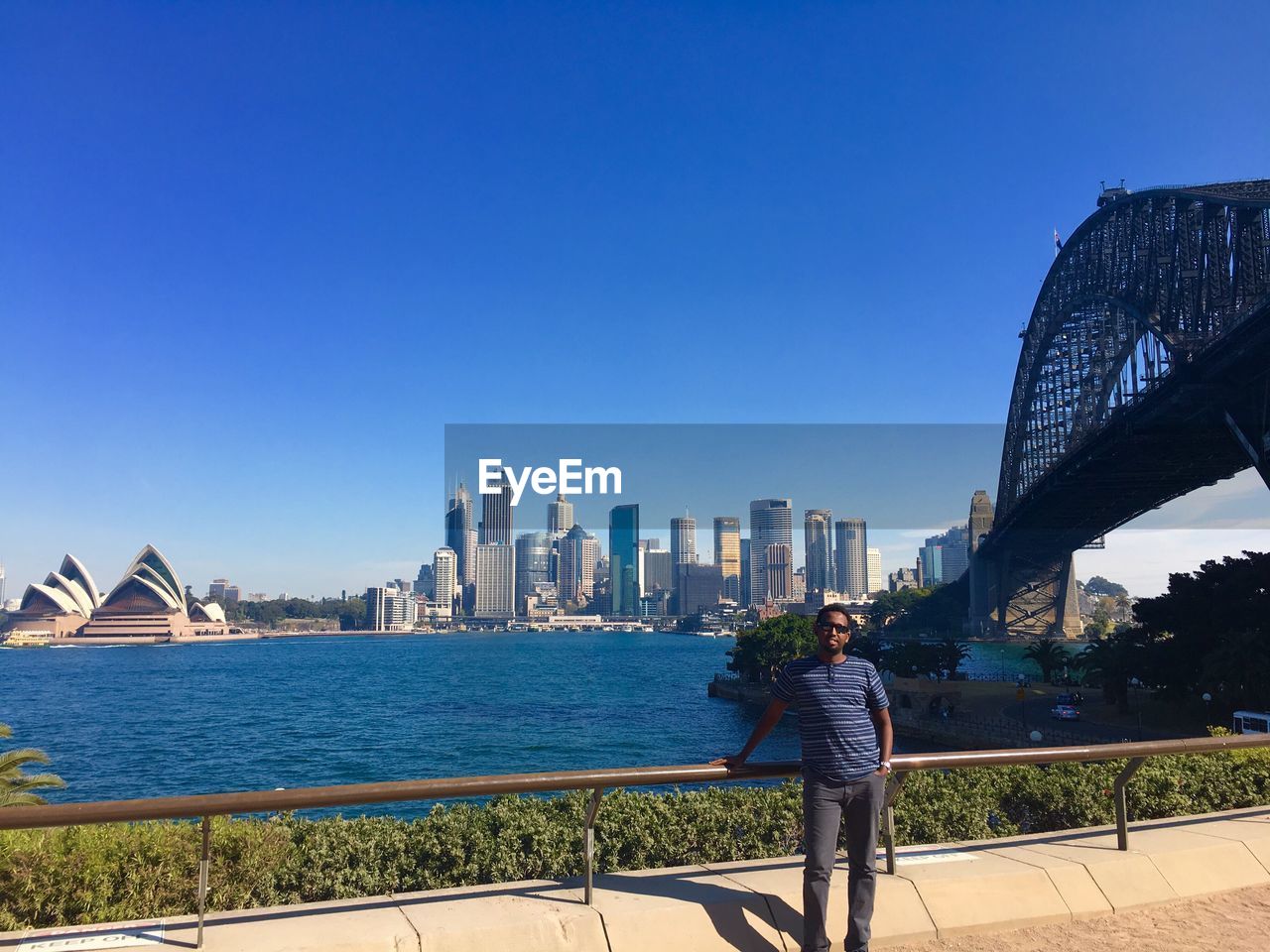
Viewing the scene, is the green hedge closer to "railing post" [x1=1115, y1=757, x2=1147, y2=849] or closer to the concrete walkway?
the concrete walkway

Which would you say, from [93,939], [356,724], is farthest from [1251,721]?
[356,724]

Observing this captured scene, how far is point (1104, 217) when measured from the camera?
183ft

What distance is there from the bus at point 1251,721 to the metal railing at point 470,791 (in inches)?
1068

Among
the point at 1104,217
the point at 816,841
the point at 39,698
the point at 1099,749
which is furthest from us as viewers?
the point at 39,698

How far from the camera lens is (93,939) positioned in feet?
13.0

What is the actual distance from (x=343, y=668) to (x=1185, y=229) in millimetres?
88864

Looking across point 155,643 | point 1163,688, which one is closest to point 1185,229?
point 1163,688

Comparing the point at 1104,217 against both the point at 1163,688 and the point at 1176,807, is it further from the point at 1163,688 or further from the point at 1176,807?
the point at 1176,807

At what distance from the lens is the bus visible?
88.4 feet

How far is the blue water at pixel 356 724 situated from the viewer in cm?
3512

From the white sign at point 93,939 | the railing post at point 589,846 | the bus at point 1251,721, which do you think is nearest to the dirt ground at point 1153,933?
the railing post at point 589,846

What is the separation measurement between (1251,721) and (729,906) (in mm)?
31096

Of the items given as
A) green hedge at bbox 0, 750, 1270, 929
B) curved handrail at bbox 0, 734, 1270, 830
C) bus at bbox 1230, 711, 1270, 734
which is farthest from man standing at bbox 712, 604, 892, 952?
bus at bbox 1230, 711, 1270, 734

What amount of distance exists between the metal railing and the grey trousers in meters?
0.34
